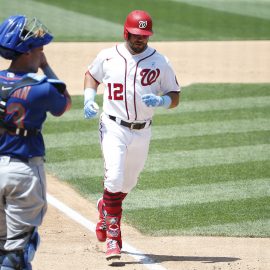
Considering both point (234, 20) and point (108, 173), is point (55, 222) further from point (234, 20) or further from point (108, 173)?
point (234, 20)

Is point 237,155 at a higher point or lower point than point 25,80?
lower

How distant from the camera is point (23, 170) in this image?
5.57 meters

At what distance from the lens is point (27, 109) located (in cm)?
549

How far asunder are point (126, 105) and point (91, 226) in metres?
1.50


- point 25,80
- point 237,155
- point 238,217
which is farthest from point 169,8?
point 25,80

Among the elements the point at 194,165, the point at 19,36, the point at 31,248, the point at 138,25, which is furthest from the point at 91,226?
the point at 19,36

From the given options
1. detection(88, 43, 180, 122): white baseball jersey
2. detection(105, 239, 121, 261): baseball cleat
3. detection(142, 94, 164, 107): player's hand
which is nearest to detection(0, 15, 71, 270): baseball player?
detection(105, 239, 121, 261): baseball cleat

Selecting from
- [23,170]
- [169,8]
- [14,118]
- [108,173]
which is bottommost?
[169,8]

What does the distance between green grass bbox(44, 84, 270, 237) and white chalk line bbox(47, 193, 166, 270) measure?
399 millimetres

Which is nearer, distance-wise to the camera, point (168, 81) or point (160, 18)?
point (168, 81)

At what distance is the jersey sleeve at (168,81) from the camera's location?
7.57m

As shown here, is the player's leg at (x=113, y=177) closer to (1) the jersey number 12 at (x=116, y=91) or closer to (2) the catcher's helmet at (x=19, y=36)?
(1) the jersey number 12 at (x=116, y=91)

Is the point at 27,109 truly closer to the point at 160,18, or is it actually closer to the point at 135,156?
the point at 135,156

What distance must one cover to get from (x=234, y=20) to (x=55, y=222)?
53.7 ft
